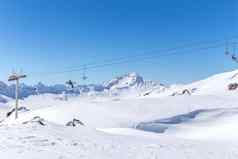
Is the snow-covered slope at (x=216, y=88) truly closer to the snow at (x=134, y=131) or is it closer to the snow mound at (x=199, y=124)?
the snow at (x=134, y=131)

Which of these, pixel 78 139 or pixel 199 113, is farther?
pixel 199 113

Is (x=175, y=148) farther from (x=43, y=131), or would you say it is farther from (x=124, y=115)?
(x=124, y=115)

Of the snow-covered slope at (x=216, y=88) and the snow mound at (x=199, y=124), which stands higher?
the snow-covered slope at (x=216, y=88)

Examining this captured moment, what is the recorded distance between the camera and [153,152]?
12.3 meters

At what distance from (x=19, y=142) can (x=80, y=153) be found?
7.27 feet

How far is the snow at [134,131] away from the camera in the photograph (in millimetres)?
11410

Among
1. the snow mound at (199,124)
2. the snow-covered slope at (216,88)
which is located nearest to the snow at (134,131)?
the snow mound at (199,124)

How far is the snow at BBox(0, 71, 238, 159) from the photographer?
1141cm

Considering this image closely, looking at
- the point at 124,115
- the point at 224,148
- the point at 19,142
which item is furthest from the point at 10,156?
the point at 124,115

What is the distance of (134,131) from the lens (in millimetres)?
19797

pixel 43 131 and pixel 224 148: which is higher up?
pixel 43 131

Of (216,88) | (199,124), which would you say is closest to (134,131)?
(199,124)

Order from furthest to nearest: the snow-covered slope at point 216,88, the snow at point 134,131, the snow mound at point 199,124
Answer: the snow-covered slope at point 216,88 → the snow mound at point 199,124 → the snow at point 134,131

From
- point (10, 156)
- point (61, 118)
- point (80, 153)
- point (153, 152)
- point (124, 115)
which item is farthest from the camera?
point (61, 118)
